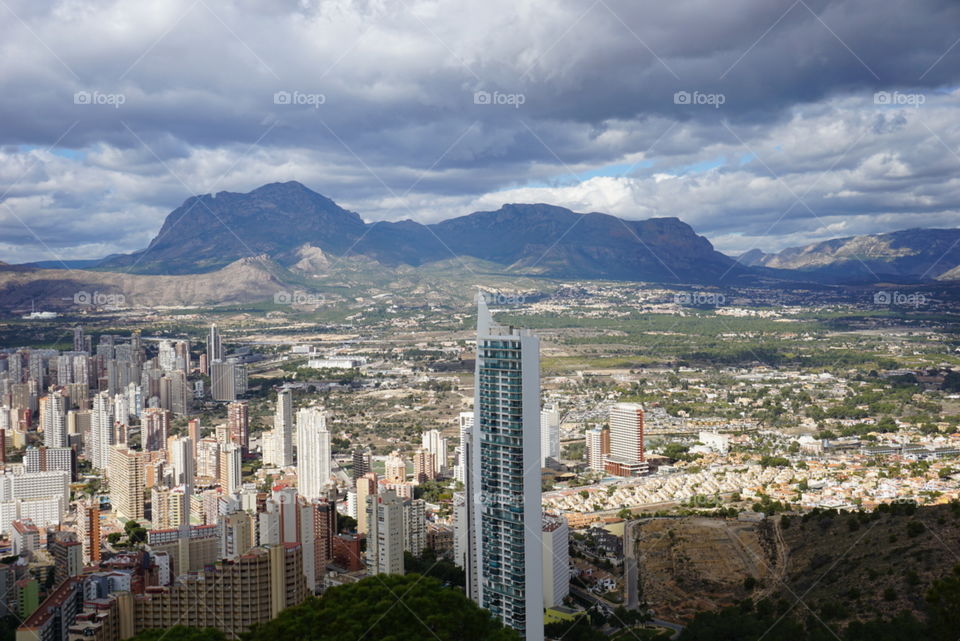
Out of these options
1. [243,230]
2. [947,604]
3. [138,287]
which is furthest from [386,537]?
[243,230]

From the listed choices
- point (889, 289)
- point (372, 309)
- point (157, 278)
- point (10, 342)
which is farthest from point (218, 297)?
point (889, 289)

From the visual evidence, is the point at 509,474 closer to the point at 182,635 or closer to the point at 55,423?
the point at 182,635

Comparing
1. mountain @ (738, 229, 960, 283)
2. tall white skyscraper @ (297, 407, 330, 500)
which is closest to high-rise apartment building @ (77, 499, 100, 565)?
tall white skyscraper @ (297, 407, 330, 500)

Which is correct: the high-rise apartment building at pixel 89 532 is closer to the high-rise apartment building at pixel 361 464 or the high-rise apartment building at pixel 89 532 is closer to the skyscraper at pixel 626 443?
the high-rise apartment building at pixel 361 464

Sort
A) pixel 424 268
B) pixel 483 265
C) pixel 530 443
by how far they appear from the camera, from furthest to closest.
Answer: pixel 483 265, pixel 424 268, pixel 530 443

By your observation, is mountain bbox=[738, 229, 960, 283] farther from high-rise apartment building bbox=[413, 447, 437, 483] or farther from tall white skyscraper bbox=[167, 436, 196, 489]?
tall white skyscraper bbox=[167, 436, 196, 489]

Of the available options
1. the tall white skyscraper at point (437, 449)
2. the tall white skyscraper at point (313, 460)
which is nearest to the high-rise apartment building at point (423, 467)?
the tall white skyscraper at point (437, 449)

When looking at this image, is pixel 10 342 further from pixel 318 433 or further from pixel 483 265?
pixel 483 265
